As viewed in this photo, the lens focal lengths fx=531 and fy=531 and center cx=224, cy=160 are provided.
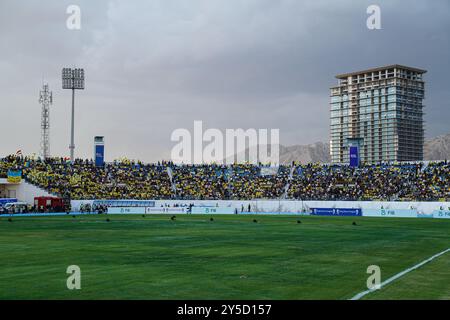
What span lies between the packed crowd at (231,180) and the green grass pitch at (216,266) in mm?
51171

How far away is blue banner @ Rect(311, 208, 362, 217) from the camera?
74.4 metres

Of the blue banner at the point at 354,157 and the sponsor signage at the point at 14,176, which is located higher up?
the blue banner at the point at 354,157

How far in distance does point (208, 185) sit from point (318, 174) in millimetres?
19943

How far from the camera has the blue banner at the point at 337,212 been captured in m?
74.4

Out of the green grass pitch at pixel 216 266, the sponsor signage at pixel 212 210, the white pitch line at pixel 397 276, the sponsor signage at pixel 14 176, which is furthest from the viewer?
the sponsor signage at pixel 212 210

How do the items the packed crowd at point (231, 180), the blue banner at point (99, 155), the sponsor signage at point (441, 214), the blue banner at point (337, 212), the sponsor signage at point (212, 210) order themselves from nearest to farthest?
the sponsor signage at point (441, 214)
the blue banner at point (337, 212)
the sponsor signage at point (212, 210)
the packed crowd at point (231, 180)
the blue banner at point (99, 155)

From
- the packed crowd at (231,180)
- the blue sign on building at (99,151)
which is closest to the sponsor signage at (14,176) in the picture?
the packed crowd at (231,180)

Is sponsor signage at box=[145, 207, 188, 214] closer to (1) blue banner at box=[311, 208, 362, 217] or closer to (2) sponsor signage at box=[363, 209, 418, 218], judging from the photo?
(1) blue banner at box=[311, 208, 362, 217]

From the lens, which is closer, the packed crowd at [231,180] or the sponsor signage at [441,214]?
the sponsor signage at [441,214]

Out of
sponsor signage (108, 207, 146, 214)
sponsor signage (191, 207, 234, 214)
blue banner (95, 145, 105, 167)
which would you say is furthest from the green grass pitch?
blue banner (95, 145, 105, 167)

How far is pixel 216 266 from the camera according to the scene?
20734 mm

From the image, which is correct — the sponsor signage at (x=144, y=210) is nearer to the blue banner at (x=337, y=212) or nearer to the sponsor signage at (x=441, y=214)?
the blue banner at (x=337, y=212)

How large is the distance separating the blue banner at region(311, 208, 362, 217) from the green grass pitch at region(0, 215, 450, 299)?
40.2 meters

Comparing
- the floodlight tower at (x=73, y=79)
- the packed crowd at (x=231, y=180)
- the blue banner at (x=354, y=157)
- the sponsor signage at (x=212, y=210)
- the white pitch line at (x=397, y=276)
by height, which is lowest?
the sponsor signage at (x=212, y=210)
